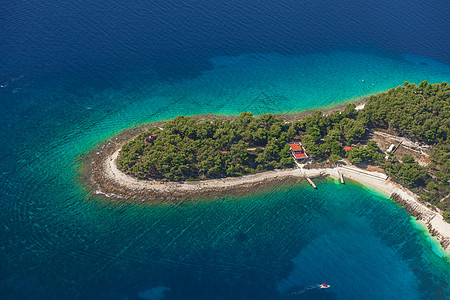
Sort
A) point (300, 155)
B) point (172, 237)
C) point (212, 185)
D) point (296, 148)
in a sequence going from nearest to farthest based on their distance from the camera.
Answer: point (172, 237)
point (212, 185)
point (300, 155)
point (296, 148)

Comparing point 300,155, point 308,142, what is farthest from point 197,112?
point 308,142

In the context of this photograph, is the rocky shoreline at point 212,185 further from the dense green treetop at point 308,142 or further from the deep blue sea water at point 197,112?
the deep blue sea water at point 197,112

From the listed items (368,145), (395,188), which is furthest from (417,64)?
(395,188)

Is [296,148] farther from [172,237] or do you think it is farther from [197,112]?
[172,237]

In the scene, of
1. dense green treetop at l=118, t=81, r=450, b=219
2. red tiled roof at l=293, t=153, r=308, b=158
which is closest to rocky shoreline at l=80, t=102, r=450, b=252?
dense green treetop at l=118, t=81, r=450, b=219

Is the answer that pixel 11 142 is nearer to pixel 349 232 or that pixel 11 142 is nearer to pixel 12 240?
pixel 12 240

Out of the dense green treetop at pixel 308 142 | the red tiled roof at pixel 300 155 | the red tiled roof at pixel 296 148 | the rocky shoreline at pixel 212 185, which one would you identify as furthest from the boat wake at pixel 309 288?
the red tiled roof at pixel 296 148

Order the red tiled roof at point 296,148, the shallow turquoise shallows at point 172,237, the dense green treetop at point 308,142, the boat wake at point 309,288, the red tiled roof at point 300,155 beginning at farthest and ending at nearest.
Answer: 1. the red tiled roof at point 296,148
2. the red tiled roof at point 300,155
3. the dense green treetop at point 308,142
4. the shallow turquoise shallows at point 172,237
5. the boat wake at point 309,288

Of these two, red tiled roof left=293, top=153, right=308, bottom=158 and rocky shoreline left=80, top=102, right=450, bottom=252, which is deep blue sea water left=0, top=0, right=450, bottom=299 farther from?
red tiled roof left=293, top=153, right=308, bottom=158

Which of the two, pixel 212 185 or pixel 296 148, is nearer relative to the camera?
pixel 212 185
